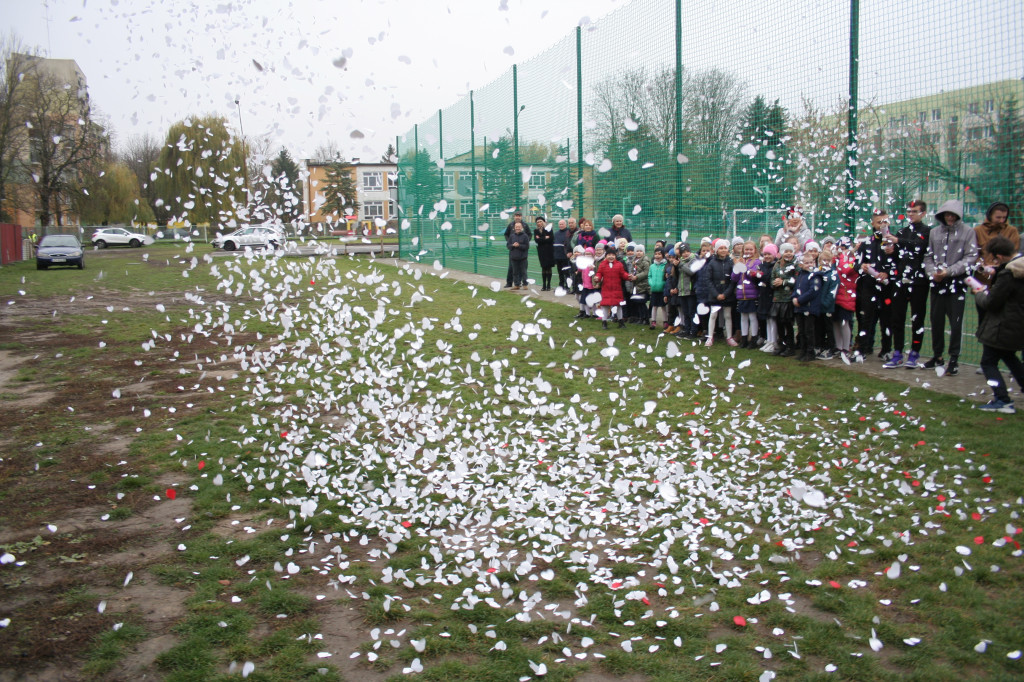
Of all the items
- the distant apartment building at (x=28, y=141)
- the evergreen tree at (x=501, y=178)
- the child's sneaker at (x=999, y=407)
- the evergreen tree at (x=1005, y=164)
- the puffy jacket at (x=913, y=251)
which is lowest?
the child's sneaker at (x=999, y=407)

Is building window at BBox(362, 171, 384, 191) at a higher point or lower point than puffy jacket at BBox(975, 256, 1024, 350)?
higher

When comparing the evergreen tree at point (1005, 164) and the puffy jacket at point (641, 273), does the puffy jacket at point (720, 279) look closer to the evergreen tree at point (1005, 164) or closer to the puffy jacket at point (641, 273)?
the puffy jacket at point (641, 273)

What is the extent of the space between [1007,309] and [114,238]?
2179 inches

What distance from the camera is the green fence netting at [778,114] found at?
22.7ft

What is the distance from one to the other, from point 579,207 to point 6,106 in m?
23.2

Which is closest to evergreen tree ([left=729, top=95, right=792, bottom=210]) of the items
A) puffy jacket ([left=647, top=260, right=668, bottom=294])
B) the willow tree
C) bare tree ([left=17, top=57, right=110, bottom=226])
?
puffy jacket ([left=647, top=260, right=668, bottom=294])

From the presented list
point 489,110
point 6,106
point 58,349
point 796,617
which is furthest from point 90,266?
point 796,617

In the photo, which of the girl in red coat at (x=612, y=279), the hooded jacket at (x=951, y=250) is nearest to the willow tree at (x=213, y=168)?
the girl in red coat at (x=612, y=279)

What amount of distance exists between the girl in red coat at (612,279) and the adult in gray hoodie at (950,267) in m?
4.05

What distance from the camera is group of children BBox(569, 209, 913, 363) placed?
309 inches

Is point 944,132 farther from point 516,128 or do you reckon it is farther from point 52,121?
point 52,121

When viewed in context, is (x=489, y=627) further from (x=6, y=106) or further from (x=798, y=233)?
(x=6, y=106)

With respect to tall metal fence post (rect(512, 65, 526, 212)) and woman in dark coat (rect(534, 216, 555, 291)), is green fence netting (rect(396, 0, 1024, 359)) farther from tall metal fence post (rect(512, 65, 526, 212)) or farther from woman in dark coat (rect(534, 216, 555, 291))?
tall metal fence post (rect(512, 65, 526, 212))

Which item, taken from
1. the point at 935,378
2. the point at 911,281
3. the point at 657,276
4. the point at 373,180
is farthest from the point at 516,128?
the point at 935,378
